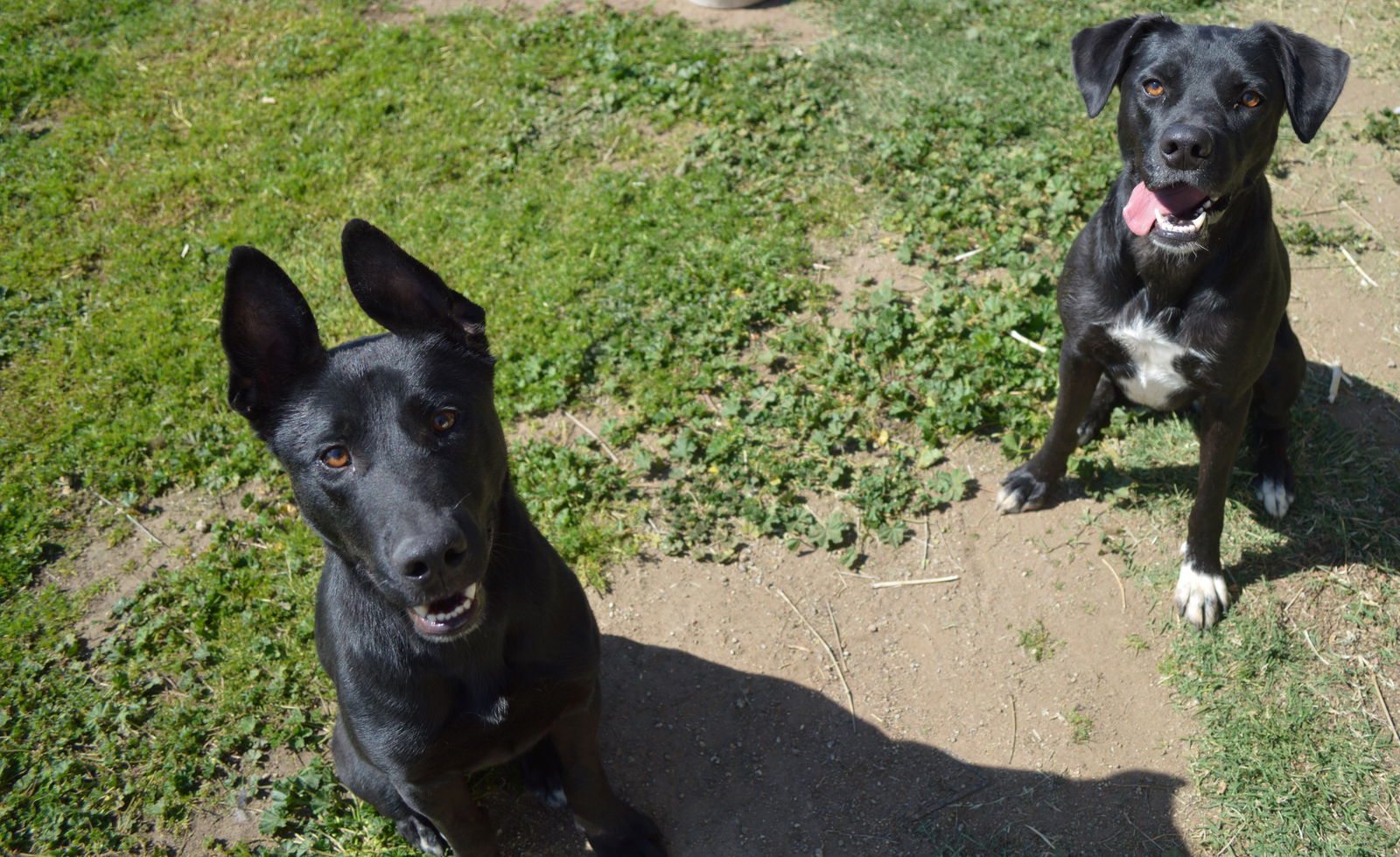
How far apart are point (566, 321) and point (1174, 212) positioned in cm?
332

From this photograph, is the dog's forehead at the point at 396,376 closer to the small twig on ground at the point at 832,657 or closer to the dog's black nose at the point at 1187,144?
the small twig on ground at the point at 832,657

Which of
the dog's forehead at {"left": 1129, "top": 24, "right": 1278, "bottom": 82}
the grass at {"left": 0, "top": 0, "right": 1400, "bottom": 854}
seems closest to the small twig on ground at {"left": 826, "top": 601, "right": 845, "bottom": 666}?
the grass at {"left": 0, "top": 0, "right": 1400, "bottom": 854}

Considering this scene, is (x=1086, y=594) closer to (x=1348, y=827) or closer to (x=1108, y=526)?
(x=1108, y=526)

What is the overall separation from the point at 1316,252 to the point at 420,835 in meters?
5.93

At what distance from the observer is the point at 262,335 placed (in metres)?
2.83

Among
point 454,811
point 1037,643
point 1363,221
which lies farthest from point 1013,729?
point 1363,221

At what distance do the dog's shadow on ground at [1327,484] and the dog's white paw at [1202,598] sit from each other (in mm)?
233

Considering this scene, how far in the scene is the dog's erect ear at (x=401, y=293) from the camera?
2859 mm

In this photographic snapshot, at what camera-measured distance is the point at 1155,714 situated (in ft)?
13.6

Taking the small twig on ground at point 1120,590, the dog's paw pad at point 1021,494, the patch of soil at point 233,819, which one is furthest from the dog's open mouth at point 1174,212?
the patch of soil at point 233,819

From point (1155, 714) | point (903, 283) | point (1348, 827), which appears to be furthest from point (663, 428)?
point (1348, 827)

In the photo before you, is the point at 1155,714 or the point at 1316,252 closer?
the point at 1155,714

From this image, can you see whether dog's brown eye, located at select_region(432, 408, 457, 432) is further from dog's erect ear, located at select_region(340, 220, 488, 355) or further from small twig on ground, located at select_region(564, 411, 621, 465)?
small twig on ground, located at select_region(564, 411, 621, 465)

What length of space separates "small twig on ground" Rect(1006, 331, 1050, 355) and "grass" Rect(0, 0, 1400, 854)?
0.08 m
